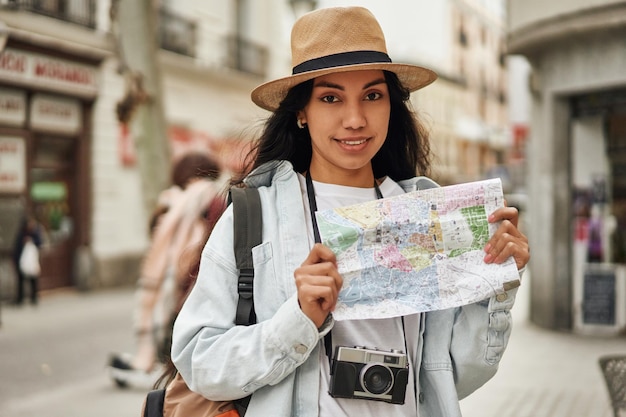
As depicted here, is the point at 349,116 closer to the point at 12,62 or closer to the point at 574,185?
the point at 574,185

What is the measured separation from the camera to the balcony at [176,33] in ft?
59.0

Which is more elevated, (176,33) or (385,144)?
(176,33)

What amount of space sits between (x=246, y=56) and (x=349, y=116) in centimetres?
2040

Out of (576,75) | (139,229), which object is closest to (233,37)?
(139,229)

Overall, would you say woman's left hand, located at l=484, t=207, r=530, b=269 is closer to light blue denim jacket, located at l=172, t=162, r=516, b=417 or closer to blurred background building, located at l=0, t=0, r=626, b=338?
light blue denim jacket, located at l=172, t=162, r=516, b=417

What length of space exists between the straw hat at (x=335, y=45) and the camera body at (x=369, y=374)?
712 millimetres

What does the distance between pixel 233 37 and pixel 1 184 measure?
966 cm

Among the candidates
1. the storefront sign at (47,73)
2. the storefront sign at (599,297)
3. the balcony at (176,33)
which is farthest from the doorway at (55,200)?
the storefront sign at (599,297)

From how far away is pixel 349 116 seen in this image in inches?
77.0

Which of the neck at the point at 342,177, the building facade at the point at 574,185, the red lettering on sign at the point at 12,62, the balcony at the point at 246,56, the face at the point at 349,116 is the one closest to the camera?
the face at the point at 349,116

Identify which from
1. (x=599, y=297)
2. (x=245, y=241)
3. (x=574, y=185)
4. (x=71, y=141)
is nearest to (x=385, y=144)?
(x=245, y=241)

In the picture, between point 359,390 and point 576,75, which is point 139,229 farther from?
point 359,390

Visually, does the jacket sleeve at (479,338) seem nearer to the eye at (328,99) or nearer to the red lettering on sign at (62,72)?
the eye at (328,99)

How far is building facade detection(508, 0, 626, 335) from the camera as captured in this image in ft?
31.8
